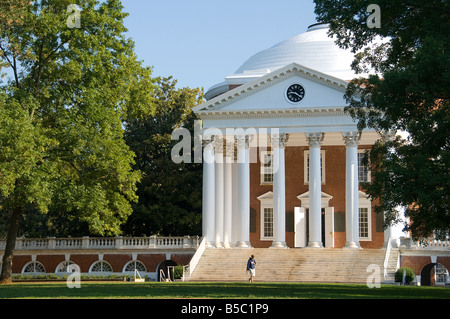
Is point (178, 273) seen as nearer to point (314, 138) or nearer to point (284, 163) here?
point (284, 163)

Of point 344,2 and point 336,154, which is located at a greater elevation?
point 344,2

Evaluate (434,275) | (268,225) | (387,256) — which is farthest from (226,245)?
(434,275)

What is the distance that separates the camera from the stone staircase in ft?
138

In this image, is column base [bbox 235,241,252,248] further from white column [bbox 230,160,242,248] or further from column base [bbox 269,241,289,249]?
column base [bbox 269,241,289,249]

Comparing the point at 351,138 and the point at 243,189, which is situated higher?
the point at 351,138

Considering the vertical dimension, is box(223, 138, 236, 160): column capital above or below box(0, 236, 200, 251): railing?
above

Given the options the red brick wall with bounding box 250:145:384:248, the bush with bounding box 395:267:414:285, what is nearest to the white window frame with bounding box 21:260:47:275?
the red brick wall with bounding box 250:145:384:248

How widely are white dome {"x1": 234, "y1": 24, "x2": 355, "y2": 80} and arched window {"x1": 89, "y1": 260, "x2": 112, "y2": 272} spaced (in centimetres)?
1817

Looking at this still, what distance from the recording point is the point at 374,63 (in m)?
30.7

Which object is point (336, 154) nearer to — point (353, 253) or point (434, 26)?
point (353, 253)

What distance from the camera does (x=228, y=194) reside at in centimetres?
5112

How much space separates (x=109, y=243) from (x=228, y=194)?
28.6 feet

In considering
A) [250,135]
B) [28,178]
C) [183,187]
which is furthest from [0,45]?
[183,187]
